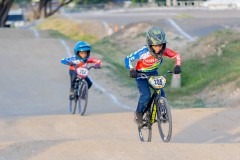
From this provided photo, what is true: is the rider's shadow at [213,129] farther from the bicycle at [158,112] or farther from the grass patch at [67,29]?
the grass patch at [67,29]

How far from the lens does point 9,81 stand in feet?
69.5

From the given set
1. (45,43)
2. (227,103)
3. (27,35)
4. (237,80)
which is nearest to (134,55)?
(227,103)

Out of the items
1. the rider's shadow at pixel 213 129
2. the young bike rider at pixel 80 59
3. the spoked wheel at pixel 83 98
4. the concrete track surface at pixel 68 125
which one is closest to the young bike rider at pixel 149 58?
the concrete track surface at pixel 68 125

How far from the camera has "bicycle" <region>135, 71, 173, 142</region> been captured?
1054cm

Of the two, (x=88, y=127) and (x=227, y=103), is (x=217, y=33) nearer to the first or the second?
(x=227, y=103)

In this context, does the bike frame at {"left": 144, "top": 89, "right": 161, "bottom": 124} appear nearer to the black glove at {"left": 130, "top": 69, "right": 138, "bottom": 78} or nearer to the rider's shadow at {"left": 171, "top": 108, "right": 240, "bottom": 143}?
the black glove at {"left": 130, "top": 69, "right": 138, "bottom": 78}

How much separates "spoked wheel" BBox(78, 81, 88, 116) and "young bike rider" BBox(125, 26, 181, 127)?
165 inches

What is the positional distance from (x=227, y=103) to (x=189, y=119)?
10.5 feet

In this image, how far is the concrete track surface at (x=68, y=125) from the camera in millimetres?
8812

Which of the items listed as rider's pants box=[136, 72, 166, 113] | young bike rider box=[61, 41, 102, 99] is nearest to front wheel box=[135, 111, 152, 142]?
rider's pants box=[136, 72, 166, 113]

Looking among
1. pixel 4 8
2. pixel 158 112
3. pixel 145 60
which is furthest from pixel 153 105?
pixel 4 8

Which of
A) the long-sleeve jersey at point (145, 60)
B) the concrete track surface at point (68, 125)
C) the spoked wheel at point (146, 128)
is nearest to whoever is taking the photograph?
the concrete track surface at point (68, 125)

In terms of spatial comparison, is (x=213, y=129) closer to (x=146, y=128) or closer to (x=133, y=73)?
(x=146, y=128)

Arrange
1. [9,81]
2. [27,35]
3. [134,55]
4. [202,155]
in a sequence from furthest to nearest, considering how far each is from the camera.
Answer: [27,35] < [9,81] < [134,55] < [202,155]
